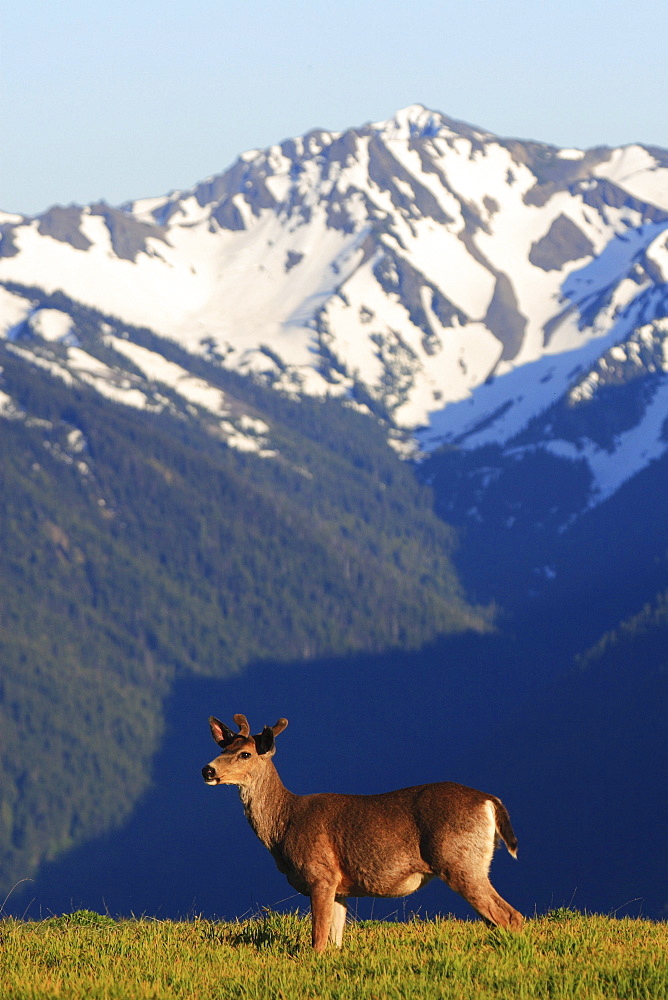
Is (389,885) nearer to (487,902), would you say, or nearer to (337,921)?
(337,921)

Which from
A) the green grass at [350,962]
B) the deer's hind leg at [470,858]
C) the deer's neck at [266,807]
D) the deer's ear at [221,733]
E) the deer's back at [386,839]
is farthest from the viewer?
the deer's neck at [266,807]

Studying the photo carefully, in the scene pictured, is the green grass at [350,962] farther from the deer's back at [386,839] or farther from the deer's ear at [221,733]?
the deer's ear at [221,733]

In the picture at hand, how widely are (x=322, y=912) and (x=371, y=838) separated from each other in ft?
4.05

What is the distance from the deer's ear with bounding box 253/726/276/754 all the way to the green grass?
2.84 meters

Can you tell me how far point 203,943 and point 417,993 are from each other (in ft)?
16.7

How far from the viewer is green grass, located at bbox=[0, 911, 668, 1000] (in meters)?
18.5

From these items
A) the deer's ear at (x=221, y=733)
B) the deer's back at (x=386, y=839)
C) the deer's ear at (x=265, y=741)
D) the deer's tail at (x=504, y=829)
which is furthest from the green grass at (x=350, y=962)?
the deer's ear at (x=221, y=733)

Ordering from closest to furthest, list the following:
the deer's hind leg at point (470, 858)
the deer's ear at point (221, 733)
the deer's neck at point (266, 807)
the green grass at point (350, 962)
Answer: the green grass at point (350, 962)
the deer's hind leg at point (470, 858)
the deer's ear at point (221, 733)
the deer's neck at point (266, 807)

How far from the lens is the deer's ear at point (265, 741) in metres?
21.2

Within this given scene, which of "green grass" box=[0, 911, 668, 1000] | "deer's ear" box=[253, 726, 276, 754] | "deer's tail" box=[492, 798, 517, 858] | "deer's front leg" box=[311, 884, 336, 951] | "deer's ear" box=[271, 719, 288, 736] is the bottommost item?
"green grass" box=[0, 911, 668, 1000]

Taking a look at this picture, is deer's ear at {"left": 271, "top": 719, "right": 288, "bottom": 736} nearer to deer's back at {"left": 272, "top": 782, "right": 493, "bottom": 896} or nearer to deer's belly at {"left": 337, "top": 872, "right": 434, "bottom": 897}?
deer's back at {"left": 272, "top": 782, "right": 493, "bottom": 896}

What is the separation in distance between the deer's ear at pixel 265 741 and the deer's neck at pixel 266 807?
604mm

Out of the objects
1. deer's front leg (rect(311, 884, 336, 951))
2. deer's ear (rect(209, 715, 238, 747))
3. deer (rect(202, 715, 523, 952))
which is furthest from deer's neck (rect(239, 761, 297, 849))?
deer's front leg (rect(311, 884, 336, 951))

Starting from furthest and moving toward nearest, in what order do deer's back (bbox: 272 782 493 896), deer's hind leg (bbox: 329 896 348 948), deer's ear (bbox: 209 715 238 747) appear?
deer's ear (bbox: 209 715 238 747) < deer's hind leg (bbox: 329 896 348 948) < deer's back (bbox: 272 782 493 896)
